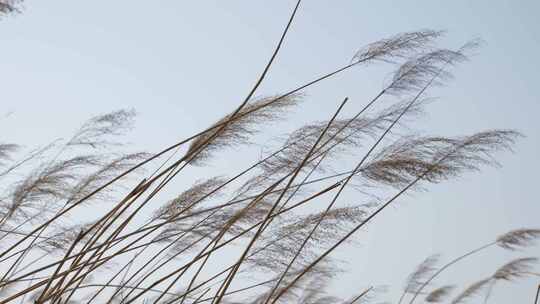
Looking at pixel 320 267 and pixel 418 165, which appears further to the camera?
pixel 320 267

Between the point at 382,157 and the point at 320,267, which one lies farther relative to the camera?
the point at 320,267

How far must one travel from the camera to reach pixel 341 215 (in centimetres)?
249

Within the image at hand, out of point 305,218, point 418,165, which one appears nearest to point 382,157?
point 418,165

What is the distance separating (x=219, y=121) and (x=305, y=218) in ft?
1.91

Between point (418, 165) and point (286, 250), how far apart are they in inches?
27.1

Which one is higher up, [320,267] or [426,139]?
[426,139]

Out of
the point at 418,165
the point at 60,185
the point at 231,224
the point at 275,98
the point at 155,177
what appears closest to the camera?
the point at 155,177

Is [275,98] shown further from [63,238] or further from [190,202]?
[63,238]

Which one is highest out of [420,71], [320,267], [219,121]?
[420,71]

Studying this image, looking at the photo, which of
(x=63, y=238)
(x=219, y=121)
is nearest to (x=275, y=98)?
(x=219, y=121)

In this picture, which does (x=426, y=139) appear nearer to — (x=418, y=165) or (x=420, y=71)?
(x=418, y=165)

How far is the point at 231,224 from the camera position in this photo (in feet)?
7.46

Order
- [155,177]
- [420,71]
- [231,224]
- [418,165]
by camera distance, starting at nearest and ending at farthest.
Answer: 1. [155,177]
2. [231,224]
3. [418,165]
4. [420,71]

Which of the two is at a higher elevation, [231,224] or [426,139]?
[426,139]
